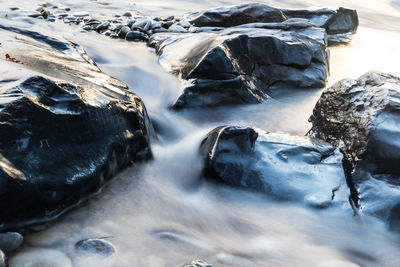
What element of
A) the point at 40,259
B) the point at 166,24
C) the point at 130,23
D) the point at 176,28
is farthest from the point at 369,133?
the point at 130,23

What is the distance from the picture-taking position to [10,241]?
2.24 metres

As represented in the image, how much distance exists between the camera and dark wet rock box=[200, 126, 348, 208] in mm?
3090

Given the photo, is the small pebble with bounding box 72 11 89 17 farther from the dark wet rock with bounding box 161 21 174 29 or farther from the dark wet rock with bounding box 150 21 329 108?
the dark wet rock with bounding box 150 21 329 108

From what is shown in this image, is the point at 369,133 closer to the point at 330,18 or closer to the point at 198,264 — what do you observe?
the point at 198,264

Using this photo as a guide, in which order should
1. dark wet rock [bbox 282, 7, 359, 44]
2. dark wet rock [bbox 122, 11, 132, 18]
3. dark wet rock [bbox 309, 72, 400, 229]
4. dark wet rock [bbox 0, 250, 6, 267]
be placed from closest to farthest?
dark wet rock [bbox 0, 250, 6, 267], dark wet rock [bbox 309, 72, 400, 229], dark wet rock [bbox 122, 11, 132, 18], dark wet rock [bbox 282, 7, 359, 44]

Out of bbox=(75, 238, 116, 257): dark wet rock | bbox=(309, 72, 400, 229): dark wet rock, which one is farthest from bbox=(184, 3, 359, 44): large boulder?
bbox=(75, 238, 116, 257): dark wet rock

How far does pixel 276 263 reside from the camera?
2469mm

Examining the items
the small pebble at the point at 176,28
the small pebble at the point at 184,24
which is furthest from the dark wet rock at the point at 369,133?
the small pebble at the point at 184,24

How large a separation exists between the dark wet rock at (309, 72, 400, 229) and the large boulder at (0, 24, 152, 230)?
1.65 metres

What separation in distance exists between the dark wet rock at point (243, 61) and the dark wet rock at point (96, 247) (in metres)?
2.37

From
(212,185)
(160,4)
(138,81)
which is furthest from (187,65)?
(160,4)

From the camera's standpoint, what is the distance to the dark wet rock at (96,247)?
229 centimetres

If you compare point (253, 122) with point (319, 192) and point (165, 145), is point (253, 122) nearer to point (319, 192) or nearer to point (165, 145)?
point (165, 145)

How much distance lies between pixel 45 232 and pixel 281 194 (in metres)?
1.65
